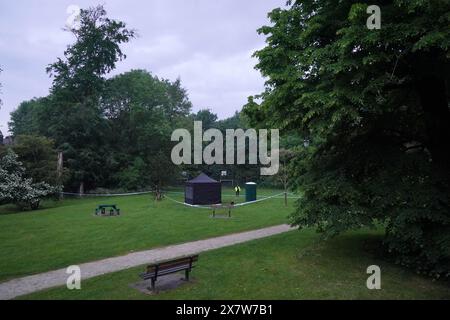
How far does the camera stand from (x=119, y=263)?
35.8ft

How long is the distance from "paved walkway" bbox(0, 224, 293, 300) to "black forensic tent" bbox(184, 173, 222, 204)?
12.1 meters

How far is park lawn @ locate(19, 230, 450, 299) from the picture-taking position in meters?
8.10

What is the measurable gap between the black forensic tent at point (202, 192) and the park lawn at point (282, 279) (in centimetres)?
1526

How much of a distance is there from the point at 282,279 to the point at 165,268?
10.1 feet

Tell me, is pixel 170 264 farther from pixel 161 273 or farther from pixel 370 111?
pixel 370 111

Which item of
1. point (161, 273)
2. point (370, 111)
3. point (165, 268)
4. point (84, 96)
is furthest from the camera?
point (84, 96)

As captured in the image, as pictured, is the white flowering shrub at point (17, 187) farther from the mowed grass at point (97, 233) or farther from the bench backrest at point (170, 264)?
the bench backrest at point (170, 264)

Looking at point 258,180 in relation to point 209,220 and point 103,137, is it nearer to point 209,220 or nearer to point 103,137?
point 103,137

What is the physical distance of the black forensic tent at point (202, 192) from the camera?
1086 inches

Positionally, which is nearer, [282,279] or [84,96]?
[282,279]

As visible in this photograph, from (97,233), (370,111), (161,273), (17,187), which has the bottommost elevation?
(97,233)

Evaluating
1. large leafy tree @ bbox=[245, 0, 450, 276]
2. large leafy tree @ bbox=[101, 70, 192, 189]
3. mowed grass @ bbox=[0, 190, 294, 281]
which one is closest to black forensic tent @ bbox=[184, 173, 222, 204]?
mowed grass @ bbox=[0, 190, 294, 281]

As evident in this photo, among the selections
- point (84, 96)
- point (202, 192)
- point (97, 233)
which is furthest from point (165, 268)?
point (84, 96)

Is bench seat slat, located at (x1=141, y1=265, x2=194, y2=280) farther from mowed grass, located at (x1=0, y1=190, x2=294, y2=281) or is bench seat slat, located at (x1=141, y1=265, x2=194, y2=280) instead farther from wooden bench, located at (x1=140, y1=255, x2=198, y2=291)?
mowed grass, located at (x1=0, y1=190, x2=294, y2=281)
